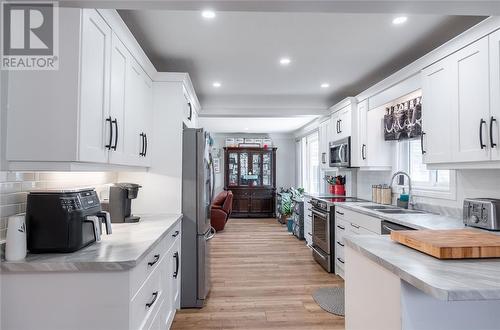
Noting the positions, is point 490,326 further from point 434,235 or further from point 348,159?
point 348,159

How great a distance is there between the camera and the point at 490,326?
1163 mm

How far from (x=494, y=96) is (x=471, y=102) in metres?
0.18

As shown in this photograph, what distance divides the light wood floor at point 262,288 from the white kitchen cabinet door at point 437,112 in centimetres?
165

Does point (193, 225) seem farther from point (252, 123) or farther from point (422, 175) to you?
point (252, 123)

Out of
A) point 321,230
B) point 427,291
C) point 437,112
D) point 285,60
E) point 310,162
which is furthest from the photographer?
point 310,162

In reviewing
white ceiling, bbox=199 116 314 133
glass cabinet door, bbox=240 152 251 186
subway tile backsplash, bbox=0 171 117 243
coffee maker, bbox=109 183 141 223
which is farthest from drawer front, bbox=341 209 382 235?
glass cabinet door, bbox=240 152 251 186

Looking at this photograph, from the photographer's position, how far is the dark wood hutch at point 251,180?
329 inches

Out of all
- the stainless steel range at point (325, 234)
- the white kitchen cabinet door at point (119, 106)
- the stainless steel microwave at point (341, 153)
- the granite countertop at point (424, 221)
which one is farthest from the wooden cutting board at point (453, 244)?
the stainless steel microwave at point (341, 153)

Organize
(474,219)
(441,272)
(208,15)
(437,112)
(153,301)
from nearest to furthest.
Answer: (441,272) < (153,301) < (474,219) < (208,15) < (437,112)

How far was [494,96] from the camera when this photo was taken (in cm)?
195

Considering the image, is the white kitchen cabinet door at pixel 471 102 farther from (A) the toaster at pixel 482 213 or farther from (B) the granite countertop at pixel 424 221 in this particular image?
(B) the granite countertop at pixel 424 221

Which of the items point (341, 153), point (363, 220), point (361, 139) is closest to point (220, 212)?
point (341, 153)

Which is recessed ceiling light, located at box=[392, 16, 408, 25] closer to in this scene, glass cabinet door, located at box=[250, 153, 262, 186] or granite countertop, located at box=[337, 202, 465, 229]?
granite countertop, located at box=[337, 202, 465, 229]

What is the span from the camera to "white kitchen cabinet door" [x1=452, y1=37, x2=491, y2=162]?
2014mm
